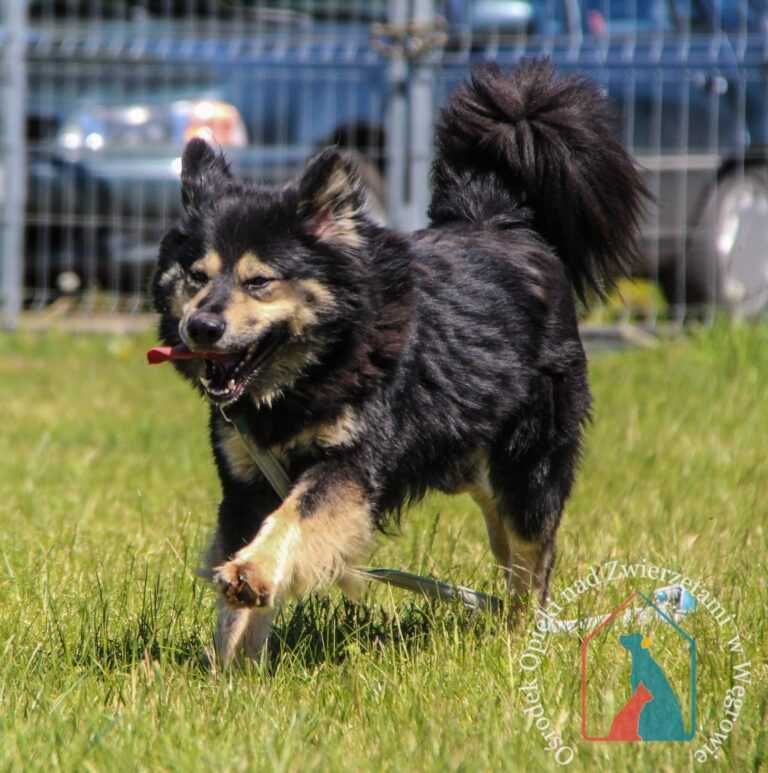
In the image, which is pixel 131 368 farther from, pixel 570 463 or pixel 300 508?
pixel 300 508

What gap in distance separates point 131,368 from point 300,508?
539cm

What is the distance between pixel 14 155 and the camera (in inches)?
364

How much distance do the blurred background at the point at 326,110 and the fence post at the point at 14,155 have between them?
1 centimetres

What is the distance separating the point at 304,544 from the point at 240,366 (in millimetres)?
464

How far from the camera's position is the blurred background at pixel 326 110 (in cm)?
822

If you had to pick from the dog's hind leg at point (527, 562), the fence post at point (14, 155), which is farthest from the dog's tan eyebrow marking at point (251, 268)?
the fence post at point (14, 155)

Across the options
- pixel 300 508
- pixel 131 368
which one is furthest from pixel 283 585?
pixel 131 368

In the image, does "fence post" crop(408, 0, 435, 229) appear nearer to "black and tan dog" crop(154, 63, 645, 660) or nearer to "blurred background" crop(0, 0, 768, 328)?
"blurred background" crop(0, 0, 768, 328)

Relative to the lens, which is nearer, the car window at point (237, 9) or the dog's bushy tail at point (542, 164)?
the dog's bushy tail at point (542, 164)

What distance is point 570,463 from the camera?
4.15m

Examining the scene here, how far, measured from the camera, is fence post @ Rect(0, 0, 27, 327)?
9.21 metres

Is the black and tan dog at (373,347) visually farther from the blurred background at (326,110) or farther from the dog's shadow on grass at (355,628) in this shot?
the blurred background at (326,110)

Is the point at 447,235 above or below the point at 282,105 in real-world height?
below

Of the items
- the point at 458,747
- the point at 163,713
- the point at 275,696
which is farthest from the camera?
the point at 275,696
